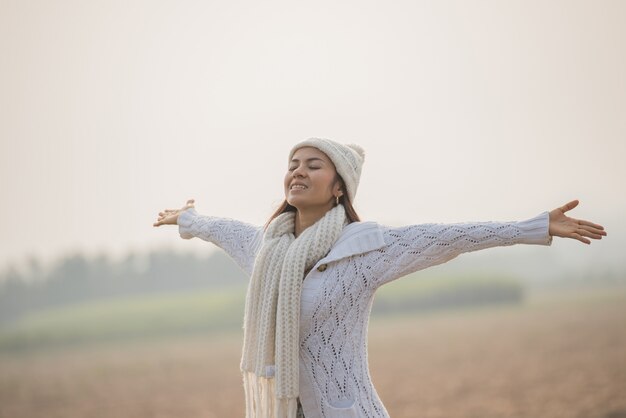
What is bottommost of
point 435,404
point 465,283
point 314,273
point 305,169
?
point 435,404

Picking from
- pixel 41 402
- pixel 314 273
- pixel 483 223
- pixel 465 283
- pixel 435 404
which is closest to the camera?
pixel 483 223

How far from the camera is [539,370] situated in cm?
1038

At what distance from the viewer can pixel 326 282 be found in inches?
102

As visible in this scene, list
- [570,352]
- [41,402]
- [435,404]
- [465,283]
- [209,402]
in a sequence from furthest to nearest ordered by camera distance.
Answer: [465,283] < [570,352] < [41,402] < [209,402] < [435,404]

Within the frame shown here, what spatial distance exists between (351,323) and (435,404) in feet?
21.1

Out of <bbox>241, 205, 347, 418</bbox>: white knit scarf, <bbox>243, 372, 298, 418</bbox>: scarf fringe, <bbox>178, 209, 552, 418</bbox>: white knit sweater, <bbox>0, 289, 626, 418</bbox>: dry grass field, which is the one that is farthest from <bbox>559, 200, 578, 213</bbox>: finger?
<bbox>0, 289, 626, 418</bbox>: dry grass field

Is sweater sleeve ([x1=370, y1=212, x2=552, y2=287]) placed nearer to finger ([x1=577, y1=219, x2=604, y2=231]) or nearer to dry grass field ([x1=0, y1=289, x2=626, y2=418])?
finger ([x1=577, y1=219, x2=604, y2=231])

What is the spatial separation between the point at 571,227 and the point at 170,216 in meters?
1.79

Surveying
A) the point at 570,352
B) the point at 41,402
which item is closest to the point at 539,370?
the point at 570,352

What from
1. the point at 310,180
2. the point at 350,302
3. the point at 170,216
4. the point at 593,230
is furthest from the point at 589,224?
the point at 170,216

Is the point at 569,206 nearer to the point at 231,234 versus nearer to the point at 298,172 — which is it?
the point at 298,172

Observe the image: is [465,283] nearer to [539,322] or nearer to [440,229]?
[539,322]

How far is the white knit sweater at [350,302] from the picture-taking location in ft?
8.24

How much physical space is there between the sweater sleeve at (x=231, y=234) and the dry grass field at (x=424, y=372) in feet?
17.6
